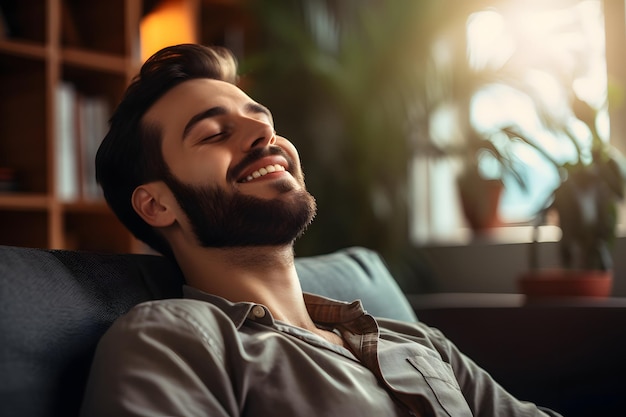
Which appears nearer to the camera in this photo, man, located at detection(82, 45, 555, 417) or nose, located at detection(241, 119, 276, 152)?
man, located at detection(82, 45, 555, 417)

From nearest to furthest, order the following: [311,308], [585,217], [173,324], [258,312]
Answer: [173,324] → [258,312] → [311,308] → [585,217]

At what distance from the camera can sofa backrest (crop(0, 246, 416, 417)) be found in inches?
33.3

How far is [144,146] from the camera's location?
1.25 metres

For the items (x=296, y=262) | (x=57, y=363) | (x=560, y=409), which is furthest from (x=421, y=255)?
(x=57, y=363)

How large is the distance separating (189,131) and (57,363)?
1.57ft

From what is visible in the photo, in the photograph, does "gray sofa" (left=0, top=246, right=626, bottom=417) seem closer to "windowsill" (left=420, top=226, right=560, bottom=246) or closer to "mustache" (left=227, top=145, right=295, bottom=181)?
"mustache" (left=227, top=145, right=295, bottom=181)

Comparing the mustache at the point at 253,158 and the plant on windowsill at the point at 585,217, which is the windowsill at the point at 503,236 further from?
the mustache at the point at 253,158

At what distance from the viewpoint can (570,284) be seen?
2.07 m

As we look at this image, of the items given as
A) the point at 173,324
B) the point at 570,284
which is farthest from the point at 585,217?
the point at 173,324

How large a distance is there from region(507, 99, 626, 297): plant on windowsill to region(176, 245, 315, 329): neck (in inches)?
45.3

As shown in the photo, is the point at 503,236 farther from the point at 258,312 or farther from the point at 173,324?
the point at 173,324

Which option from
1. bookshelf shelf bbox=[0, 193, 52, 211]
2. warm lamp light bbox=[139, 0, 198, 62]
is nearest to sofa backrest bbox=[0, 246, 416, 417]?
bookshelf shelf bbox=[0, 193, 52, 211]

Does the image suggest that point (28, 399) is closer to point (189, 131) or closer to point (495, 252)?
point (189, 131)

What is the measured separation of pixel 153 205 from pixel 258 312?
30cm
